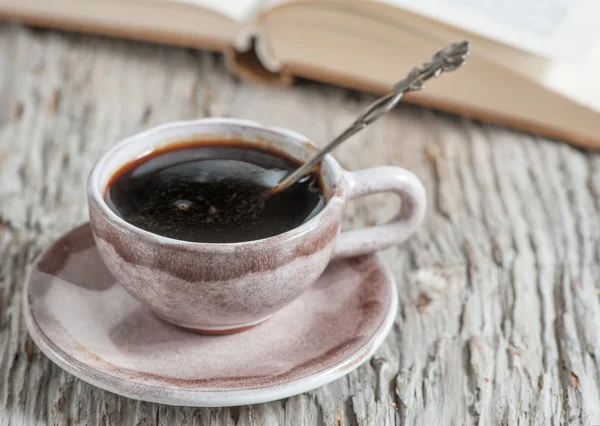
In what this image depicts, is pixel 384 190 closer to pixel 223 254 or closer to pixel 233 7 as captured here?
pixel 223 254

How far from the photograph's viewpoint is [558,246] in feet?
3.83

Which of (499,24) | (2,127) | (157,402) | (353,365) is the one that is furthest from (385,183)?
(2,127)

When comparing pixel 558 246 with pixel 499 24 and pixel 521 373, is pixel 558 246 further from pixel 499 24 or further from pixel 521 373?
pixel 499 24

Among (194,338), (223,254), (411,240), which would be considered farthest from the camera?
(411,240)

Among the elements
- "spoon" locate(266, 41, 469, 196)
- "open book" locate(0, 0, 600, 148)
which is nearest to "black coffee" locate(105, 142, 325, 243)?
"spoon" locate(266, 41, 469, 196)

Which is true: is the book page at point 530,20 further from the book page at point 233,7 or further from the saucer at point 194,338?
the saucer at point 194,338

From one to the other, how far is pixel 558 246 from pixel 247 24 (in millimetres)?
739

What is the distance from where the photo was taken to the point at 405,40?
144 centimetres

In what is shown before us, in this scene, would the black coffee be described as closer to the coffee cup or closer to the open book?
the coffee cup

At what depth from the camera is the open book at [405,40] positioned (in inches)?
54.0

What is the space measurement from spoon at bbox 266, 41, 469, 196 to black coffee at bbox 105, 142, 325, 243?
14 mm

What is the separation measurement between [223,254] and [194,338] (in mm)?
153

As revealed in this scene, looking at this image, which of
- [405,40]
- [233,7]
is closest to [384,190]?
[405,40]

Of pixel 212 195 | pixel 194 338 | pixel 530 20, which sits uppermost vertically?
pixel 530 20
